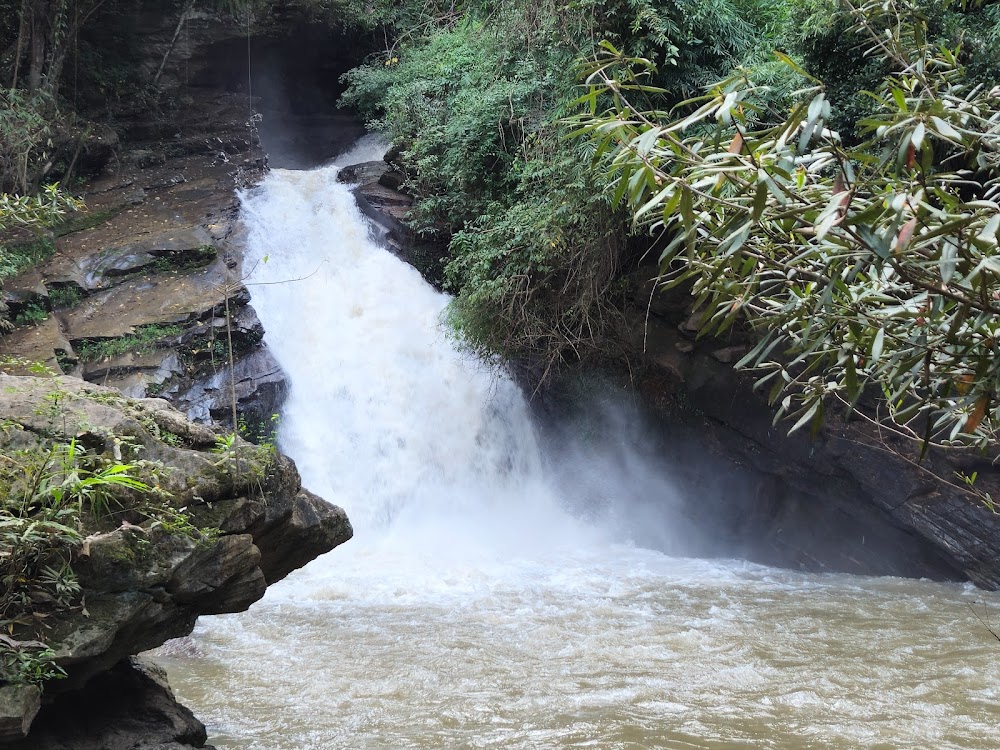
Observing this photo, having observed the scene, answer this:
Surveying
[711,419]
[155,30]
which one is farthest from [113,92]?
[711,419]

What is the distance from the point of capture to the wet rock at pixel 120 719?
12.0 ft

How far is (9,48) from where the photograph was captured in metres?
13.4

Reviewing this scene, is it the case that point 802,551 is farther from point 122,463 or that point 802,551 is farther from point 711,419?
point 122,463

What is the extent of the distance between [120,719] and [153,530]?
111 cm

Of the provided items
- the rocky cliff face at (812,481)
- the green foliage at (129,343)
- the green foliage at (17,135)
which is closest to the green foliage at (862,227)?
the rocky cliff face at (812,481)

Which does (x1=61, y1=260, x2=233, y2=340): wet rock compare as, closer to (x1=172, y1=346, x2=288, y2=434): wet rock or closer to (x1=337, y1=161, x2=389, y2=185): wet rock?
(x1=172, y1=346, x2=288, y2=434): wet rock

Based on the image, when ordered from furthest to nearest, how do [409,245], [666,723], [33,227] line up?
[409,245] → [33,227] → [666,723]

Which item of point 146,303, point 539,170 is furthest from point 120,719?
point 146,303

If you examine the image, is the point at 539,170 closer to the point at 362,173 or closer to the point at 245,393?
the point at 245,393

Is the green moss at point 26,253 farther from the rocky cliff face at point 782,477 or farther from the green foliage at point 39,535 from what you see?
the green foliage at point 39,535

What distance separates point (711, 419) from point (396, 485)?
3973 mm

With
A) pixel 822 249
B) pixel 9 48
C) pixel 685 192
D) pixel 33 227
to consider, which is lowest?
pixel 33 227

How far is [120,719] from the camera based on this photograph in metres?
3.97

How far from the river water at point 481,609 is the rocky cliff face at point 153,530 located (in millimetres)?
1120
